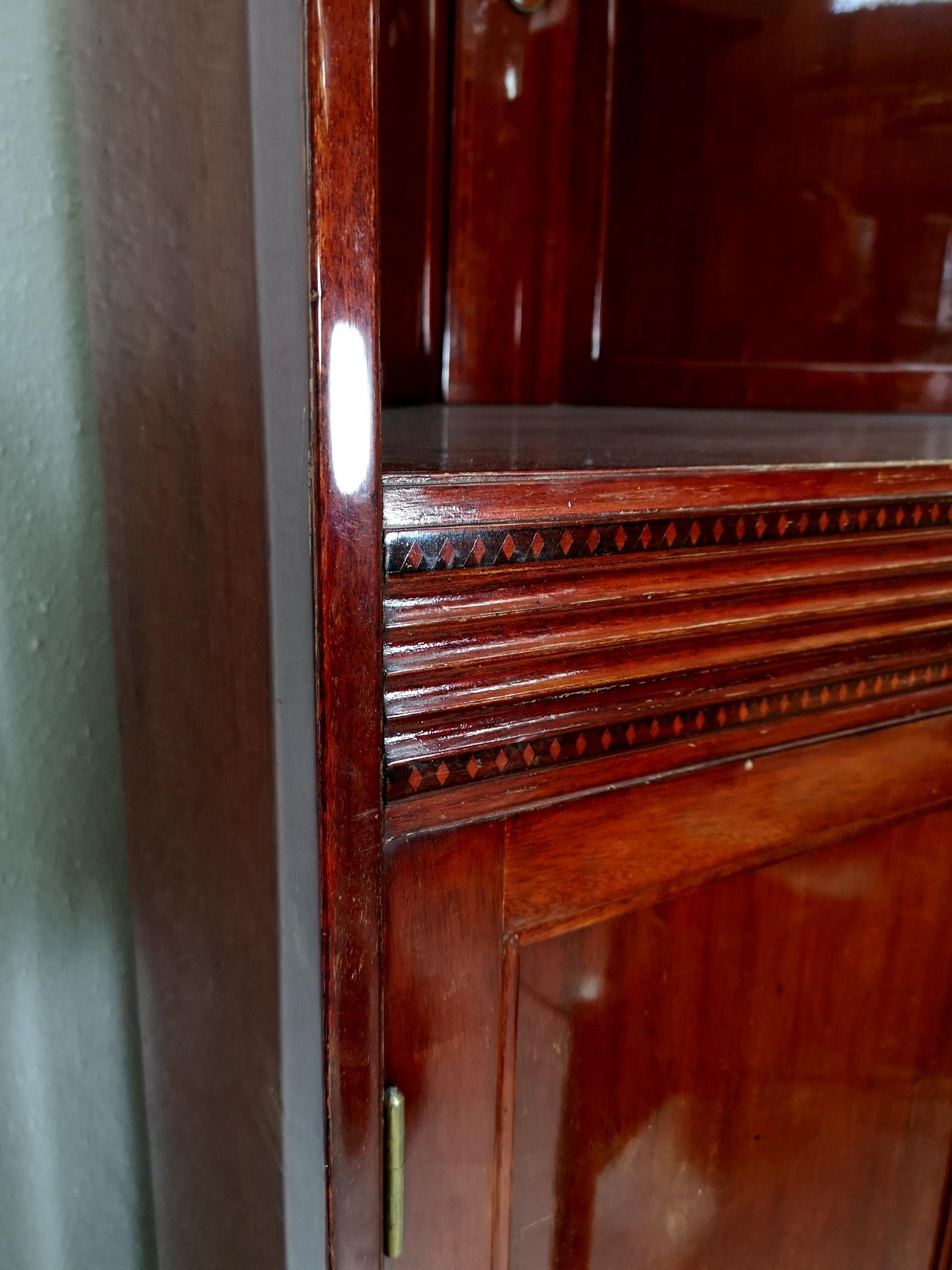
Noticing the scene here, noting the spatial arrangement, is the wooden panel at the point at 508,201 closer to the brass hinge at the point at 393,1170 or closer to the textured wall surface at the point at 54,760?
the textured wall surface at the point at 54,760

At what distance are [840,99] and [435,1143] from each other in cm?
78

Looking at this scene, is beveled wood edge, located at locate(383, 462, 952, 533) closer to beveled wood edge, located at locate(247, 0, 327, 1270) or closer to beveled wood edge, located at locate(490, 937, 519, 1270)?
beveled wood edge, located at locate(247, 0, 327, 1270)

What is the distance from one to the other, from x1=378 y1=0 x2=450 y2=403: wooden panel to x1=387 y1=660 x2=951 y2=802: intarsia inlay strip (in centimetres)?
41

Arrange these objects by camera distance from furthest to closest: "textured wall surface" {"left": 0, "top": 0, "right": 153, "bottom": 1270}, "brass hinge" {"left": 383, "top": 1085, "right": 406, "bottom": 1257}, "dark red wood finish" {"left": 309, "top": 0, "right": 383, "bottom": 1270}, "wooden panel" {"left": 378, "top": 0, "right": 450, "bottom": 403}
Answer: "wooden panel" {"left": 378, "top": 0, "right": 450, "bottom": 403} < "textured wall surface" {"left": 0, "top": 0, "right": 153, "bottom": 1270} < "brass hinge" {"left": 383, "top": 1085, "right": 406, "bottom": 1257} < "dark red wood finish" {"left": 309, "top": 0, "right": 383, "bottom": 1270}

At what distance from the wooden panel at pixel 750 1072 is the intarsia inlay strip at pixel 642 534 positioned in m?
0.16

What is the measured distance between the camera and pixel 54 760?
583mm

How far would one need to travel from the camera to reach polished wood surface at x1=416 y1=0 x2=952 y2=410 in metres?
0.78

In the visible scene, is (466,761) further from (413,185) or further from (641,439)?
(413,185)


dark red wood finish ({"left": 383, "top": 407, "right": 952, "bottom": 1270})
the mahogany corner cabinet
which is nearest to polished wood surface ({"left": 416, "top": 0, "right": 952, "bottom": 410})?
the mahogany corner cabinet

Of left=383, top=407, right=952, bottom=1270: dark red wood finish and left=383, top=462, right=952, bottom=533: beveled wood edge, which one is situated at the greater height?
left=383, top=462, right=952, bottom=533: beveled wood edge

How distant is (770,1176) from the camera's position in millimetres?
532

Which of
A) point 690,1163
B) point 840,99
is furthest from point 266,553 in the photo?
point 840,99

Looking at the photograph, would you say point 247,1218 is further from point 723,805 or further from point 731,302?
point 731,302

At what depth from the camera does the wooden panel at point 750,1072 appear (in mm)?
446
